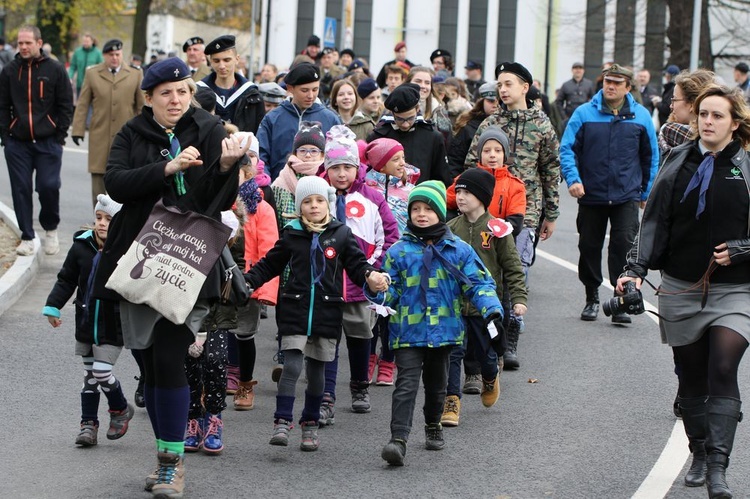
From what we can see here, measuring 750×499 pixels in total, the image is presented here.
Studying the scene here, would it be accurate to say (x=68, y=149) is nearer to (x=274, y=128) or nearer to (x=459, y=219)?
(x=274, y=128)

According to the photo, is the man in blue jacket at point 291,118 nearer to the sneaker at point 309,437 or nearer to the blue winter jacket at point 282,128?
the blue winter jacket at point 282,128

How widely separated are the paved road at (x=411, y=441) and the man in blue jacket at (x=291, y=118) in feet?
4.97

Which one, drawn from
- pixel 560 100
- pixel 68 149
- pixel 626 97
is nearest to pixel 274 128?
pixel 626 97

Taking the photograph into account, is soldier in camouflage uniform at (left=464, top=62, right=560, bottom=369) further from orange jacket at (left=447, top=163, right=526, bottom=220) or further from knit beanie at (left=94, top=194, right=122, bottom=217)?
knit beanie at (left=94, top=194, right=122, bottom=217)

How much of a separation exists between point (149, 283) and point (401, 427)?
5.94ft

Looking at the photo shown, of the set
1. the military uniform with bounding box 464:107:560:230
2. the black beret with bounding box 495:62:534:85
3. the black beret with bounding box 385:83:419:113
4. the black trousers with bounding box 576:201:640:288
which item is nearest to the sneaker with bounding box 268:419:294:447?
the black beret with bounding box 385:83:419:113

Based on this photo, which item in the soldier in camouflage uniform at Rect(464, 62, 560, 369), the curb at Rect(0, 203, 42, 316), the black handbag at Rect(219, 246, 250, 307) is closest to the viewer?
the black handbag at Rect(219, 246, 250, 307)

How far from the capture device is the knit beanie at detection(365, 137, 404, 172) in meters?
9.50

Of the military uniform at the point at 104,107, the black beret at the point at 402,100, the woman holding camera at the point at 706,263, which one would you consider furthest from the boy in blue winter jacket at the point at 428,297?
the military uniform at the point at 104,107

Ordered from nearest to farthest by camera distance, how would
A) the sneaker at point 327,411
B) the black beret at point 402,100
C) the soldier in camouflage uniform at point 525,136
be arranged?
the sneaker at point 327,411
the black beret at point 402,100
the soldier in camouflage uniform at point 525,136

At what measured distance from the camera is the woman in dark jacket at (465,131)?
37.8 ft

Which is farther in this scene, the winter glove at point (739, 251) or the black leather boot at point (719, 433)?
the winter glove at point (739, 251)

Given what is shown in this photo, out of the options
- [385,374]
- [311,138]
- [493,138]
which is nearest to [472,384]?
[385,374]

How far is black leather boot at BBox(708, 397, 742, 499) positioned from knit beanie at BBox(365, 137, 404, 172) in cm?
347
